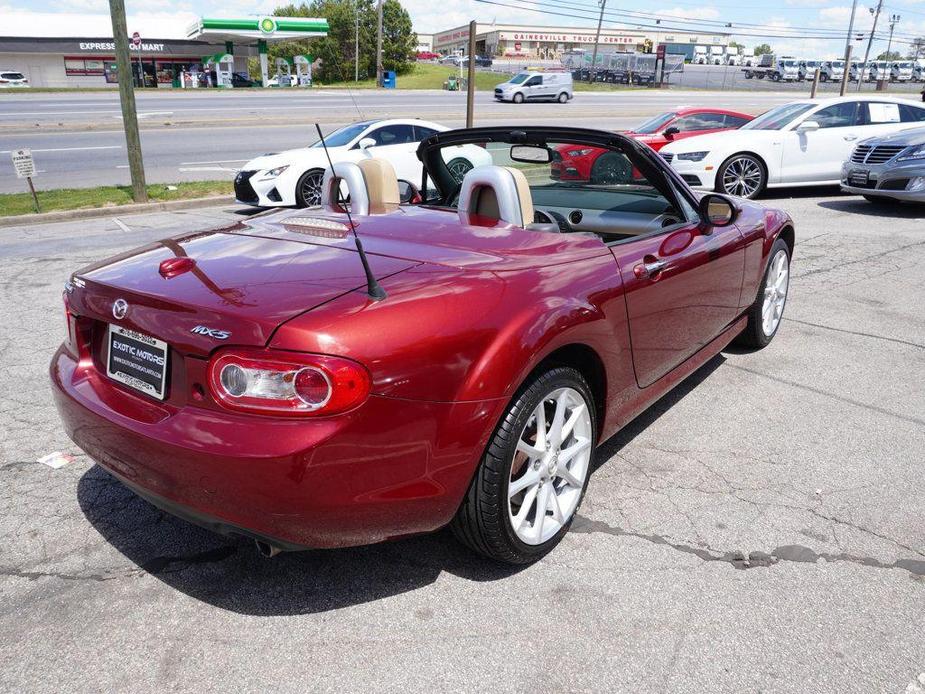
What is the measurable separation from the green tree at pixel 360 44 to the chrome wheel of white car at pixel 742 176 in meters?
55.0

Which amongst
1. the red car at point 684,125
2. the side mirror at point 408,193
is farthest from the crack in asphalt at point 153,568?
the red car at point 684,125

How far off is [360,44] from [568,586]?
7159 centimetres

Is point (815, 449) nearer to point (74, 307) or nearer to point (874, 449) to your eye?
point (874, 449)

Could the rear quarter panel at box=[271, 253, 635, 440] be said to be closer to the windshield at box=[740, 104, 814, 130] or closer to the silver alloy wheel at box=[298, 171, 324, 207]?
the silver alloy wheel at box=[298, 171, 324, 207]

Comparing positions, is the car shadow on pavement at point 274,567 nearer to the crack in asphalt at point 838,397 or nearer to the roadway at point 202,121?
the crack in asphalt at point 838,397

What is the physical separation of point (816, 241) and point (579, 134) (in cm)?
661

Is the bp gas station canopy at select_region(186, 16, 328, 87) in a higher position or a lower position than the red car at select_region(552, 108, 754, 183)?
higher

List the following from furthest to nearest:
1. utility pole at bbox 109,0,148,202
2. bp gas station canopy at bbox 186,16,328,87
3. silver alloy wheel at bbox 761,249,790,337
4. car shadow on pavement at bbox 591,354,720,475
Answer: bp gas station canopy at bbox 186,16,328,87 → utility pole at bbox 109,0,148,202 → silver alloy wheel at bbox 761,249,790,337 → car shadow on pavement at bbox 591,354,720,475

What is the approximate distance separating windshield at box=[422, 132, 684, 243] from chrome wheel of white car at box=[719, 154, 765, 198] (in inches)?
338

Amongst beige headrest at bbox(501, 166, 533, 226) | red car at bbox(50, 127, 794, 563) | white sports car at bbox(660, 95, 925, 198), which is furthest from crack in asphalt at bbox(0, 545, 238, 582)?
white sports car at bbox(660, 95, 925, 198)

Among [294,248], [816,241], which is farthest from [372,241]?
[816,241]

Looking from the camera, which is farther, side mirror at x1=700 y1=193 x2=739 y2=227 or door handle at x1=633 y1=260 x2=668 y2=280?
side mirror at x1=700 y1=193 x2=739 y2=227

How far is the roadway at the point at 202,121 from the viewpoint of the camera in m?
16.4

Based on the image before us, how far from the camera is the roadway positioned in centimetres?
1644
